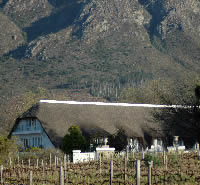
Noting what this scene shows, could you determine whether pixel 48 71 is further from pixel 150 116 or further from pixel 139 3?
pixel 150 116

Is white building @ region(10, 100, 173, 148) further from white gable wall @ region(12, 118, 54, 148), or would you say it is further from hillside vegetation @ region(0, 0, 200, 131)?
hillside vegetation @ region(0, 0, 200, 131)

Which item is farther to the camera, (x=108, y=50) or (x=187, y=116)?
(x=108, y=50)

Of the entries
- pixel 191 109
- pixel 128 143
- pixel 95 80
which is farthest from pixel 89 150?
pixel 95 80

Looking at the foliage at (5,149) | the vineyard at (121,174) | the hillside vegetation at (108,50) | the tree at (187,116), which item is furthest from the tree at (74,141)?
the hillside vegetation at (108,50)

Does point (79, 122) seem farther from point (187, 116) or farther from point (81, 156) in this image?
point (187, 116)

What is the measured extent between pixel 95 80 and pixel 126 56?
10.6 m

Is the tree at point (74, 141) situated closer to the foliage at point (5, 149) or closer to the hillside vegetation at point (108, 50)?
the foliage at point (5, 149)

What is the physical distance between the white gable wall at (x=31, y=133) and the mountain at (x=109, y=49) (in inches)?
2515

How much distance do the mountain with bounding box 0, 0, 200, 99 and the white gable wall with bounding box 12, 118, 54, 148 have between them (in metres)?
63.9

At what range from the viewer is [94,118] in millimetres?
66250

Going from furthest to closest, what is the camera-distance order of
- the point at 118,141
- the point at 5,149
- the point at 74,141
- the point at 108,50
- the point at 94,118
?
the point at 108,50 → the point at 94,118 → the point at 118,141 → the point at 74,141 → the point at 5,149

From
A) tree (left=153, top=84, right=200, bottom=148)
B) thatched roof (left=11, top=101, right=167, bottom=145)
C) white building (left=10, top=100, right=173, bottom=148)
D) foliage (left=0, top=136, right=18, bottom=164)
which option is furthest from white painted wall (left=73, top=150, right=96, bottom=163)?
thatched roof (left=11, top=101, right=167, bottom=145)

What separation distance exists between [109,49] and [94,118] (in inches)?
3781

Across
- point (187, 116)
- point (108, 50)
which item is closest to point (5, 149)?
point (187, 116)
